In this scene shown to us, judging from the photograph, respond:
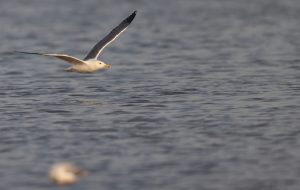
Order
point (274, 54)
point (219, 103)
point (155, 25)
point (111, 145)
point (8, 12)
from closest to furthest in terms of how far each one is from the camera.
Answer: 1. point (111, 145)
2. point (219, 103)
3. point (274, 54)
4. point (155, 25)
5. point (8, 12)

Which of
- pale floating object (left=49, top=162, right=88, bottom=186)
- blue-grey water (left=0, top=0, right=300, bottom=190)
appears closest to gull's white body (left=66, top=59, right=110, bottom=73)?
blue-grey water (left=0, top=0, right=300, bottom=190)

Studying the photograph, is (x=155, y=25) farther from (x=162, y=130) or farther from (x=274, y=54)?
(x=162, y=130)

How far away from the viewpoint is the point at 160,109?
17.0 metres

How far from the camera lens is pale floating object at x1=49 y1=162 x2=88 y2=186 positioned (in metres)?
11.6

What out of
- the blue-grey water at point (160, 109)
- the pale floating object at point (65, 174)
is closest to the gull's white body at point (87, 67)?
the blue-grey water at point (160, 109)

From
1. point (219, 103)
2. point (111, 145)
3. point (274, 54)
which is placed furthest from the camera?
point (274, 54)

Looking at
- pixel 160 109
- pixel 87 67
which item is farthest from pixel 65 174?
pixel 87 67

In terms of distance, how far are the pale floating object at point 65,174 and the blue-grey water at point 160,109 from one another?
13cm

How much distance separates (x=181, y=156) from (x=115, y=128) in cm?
236

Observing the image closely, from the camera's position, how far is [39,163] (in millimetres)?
13000

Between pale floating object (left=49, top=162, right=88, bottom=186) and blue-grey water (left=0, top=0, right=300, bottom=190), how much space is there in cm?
13

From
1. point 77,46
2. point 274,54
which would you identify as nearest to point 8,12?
point 77,46

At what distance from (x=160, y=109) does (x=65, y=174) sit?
5.66 m

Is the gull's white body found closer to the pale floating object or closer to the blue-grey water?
the blue-grey water
